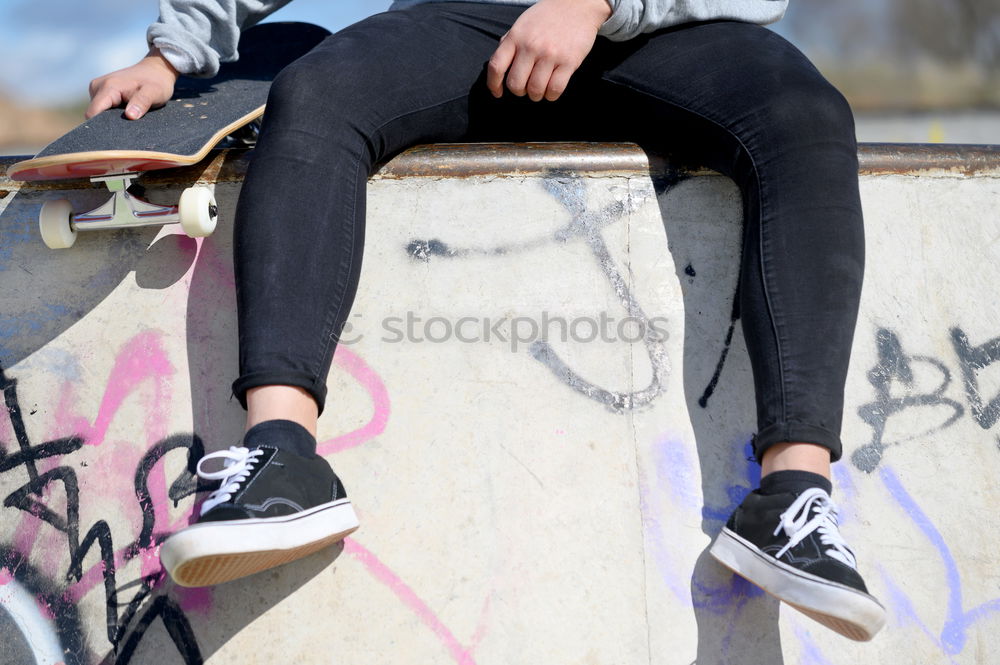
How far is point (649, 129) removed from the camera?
1.59 metres

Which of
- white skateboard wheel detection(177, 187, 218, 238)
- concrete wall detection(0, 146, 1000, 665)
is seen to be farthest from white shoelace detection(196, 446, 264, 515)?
white skateboard wheel detection(177, 187, 218, 238)

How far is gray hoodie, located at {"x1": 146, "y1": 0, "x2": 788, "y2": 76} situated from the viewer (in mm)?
1411

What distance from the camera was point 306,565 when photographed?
4.37 ft

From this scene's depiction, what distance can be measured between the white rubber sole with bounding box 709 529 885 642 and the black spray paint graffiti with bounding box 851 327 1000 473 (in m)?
0.40

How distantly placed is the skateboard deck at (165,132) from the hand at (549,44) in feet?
1.96

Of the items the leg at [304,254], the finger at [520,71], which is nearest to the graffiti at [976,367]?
the finger at [520,71]

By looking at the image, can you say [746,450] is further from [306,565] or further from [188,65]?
[188,65]

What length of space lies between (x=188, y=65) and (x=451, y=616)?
1.24 m

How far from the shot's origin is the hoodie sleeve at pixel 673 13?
1391 mm

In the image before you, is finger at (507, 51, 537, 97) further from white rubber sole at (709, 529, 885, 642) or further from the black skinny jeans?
white rubber sole at (709, 529, 885, 642)

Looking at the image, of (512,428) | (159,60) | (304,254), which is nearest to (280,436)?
(304,254)

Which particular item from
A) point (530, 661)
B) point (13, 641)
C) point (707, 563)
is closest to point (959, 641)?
point (707, 563)

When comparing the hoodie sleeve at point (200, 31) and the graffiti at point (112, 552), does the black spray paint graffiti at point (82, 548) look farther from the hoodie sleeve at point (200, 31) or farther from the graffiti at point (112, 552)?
the hoodie sleeve at point (200, 31)

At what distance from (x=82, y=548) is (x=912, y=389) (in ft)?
5.35
